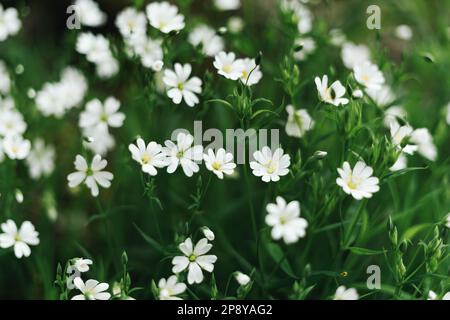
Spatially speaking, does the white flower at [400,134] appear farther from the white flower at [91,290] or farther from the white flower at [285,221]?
the white flower at [91,290]

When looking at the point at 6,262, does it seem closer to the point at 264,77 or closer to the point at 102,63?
the point at 102,63

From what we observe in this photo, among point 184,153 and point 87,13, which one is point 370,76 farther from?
point 87,13

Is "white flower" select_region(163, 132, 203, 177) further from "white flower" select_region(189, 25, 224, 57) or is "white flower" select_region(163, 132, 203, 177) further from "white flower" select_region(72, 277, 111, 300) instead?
"white flower" select_region(189, 25, 224, 57)


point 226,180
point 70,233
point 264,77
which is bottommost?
point 70,233

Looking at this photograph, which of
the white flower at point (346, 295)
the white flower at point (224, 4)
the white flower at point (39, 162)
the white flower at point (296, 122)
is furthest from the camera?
the white flower at point (224, 4)

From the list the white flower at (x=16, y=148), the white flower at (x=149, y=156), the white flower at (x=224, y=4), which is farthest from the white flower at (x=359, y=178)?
the white flower at (x=224, y=4)


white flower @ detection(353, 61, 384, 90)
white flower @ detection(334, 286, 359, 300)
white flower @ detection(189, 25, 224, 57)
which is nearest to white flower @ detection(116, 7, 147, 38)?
white flower @ detection(189, 25, 224, 57)
